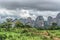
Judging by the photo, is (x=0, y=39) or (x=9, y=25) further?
(x=9, y=25)

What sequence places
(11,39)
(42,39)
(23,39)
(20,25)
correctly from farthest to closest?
(20,25) → (42,39) → (23,39) → (11,39)

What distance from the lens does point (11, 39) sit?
30.4m

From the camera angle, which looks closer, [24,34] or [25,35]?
[25,35]

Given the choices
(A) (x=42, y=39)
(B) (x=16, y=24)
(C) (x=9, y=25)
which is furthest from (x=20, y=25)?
(A) (x=42, y=39)

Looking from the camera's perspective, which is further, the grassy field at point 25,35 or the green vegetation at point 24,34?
the green vegetation at point 24,34

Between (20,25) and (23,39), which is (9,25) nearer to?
(20,25)

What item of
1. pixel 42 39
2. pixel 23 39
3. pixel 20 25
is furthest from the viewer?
pixel 20 25

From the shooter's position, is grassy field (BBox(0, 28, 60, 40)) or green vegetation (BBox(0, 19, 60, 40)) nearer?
grassy field (BBox(0, 28, 60, 40))

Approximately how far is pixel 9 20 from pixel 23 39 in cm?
4734

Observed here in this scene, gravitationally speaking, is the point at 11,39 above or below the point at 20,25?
above

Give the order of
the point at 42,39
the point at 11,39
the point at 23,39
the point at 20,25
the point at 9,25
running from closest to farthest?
the point at 11,39 < the point at 23,39 < the point at 42,39 < the point at 9,25 < the point at 20,25

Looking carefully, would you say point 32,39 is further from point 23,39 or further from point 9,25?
point 9,25

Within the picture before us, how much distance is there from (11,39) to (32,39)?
4769 mm

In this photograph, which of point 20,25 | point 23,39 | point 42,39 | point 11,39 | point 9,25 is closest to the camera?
point 11,39
